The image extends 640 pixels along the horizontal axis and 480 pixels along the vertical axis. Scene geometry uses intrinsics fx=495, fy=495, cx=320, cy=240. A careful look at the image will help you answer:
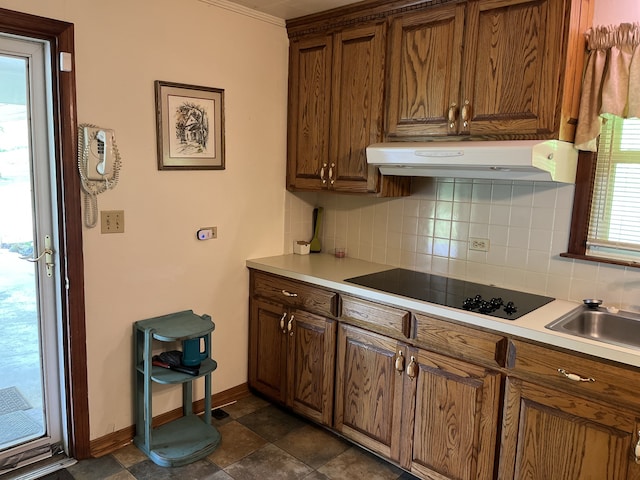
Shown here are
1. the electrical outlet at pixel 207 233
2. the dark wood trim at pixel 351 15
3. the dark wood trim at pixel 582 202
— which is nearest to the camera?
the dark wood trim at pixel 582 202

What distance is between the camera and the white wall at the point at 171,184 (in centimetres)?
235

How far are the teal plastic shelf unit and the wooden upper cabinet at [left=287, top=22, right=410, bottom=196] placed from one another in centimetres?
110

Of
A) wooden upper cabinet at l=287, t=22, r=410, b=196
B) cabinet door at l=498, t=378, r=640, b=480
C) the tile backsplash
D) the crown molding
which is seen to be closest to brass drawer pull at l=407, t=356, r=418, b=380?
cabinet door at l=498, t=378, r=640, b=480

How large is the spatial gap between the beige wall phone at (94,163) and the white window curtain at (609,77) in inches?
83.9

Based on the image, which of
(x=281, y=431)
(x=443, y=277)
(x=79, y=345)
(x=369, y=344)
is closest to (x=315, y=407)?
(x=281, y=431)

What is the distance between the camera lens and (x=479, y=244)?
2.63m

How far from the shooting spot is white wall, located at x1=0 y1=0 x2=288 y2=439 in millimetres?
2354

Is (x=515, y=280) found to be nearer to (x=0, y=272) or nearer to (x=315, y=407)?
(x=315, y=407)

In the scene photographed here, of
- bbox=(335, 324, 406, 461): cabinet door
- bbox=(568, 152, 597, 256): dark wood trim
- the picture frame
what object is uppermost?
the picture frame

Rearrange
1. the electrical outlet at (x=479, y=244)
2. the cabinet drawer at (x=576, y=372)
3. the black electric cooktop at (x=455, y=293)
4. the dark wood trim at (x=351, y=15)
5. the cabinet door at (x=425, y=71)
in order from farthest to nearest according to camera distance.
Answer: the electrical outlet at (x=479, y=244), the dark wood trim at (x=351, y=15), the cabinet door at (x=425, y=71), the black electric cooktop at (x=455, y=293), the cabinet drawer at (x=576, y=372)

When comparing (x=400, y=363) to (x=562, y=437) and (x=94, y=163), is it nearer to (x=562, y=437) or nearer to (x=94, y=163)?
(x=562, y=437)

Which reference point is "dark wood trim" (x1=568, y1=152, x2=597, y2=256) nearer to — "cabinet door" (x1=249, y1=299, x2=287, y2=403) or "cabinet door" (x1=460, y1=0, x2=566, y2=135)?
"cabinet door" (x1=460, y1=0, x2=566, y2=135)

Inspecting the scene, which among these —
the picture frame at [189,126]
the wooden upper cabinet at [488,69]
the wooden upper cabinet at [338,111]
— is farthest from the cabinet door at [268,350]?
the wooden upper cabinet at [488,69]

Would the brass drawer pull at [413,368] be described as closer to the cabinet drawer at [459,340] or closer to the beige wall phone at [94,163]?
the cabinet drawer at [459,340]
